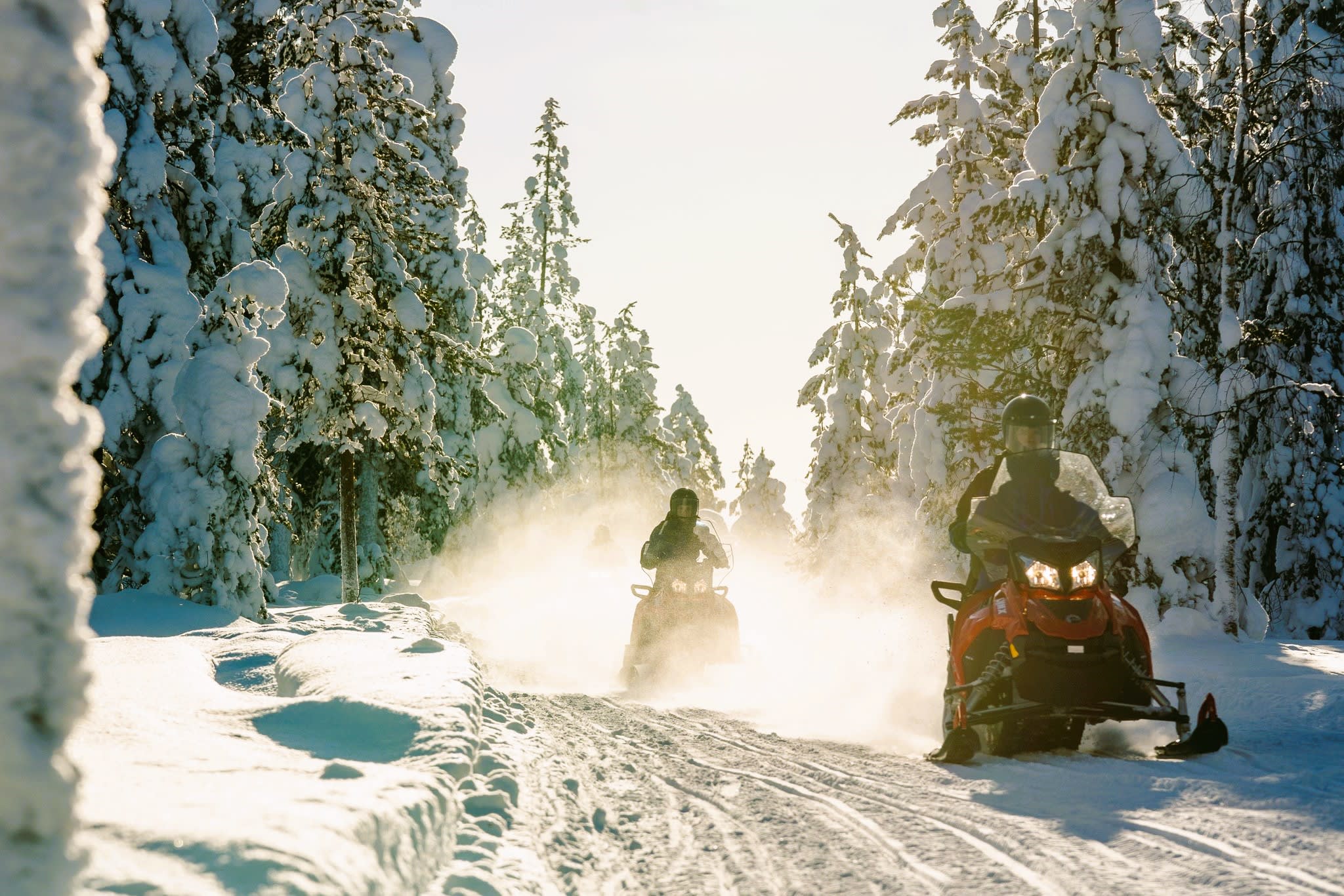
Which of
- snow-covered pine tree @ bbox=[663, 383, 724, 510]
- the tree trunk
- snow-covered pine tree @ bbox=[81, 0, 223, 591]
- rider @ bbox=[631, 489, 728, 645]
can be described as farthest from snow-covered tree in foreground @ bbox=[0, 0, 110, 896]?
snow-covered pine tree @ bbox=[663, 383, 724, 510]

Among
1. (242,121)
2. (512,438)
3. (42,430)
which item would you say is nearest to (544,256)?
(512,438)

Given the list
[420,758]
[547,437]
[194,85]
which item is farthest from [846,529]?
[420,758]

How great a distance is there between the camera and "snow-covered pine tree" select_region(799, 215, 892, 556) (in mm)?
34594

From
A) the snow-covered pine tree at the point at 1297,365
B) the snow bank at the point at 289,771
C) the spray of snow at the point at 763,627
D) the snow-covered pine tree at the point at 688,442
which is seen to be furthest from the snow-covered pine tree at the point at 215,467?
the snow-covered pine tree at the point at 688,442

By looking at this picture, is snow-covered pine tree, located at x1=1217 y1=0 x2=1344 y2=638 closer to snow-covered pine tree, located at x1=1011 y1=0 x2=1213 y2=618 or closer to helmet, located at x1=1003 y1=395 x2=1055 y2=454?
snow-covered pine tree, located at x1=1011 y1=0 x2=1213 y2=618

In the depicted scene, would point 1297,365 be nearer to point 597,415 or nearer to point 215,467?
point 215,467

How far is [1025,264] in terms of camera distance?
723 inches

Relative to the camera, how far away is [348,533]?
21.6 metres

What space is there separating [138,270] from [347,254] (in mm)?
5882

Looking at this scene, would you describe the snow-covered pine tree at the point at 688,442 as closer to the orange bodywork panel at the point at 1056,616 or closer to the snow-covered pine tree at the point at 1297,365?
the snow-covered pine tree at the point at 1297,365

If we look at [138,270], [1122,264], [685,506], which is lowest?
[685,506]

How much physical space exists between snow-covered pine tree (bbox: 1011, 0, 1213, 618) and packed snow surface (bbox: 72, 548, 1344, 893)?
17.0 feet

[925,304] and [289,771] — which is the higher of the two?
[925,304]

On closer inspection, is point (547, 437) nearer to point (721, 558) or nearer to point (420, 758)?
point (721, 558)
